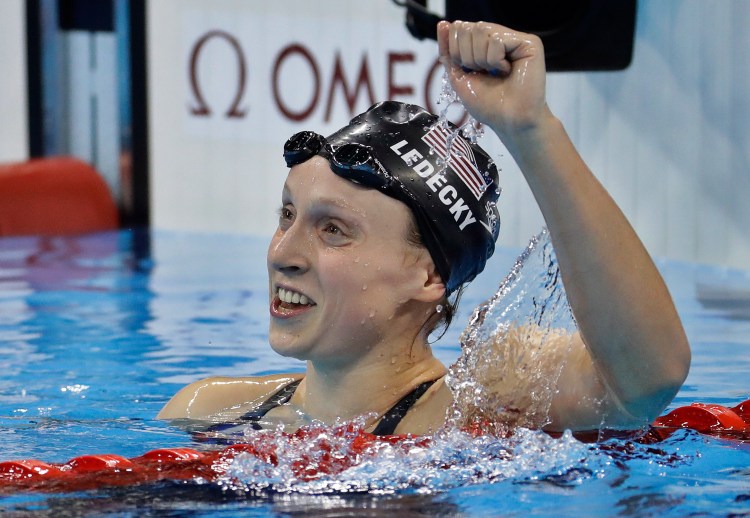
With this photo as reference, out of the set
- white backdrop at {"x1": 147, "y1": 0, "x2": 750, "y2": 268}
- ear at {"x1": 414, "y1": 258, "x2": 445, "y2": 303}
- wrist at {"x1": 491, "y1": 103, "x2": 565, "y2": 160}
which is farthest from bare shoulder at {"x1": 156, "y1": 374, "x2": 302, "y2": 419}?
white backdrop at {"x1": 147, "y1": 0, "x2": 750, "y2": 268}

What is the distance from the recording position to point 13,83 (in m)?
10.8

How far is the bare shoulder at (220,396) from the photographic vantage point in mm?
3332

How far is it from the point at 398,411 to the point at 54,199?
23.5 feet

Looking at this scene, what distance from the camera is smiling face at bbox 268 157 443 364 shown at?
9.18 feet

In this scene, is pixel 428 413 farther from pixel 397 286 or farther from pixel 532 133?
pixel 532 133

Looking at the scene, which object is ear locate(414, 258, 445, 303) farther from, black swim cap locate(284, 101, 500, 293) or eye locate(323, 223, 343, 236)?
eye locate(323, 223, 343, 236)

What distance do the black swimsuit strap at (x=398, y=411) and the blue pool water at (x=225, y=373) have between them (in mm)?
181

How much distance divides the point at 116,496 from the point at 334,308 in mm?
612

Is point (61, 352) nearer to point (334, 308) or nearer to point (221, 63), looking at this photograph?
point (334, 308)

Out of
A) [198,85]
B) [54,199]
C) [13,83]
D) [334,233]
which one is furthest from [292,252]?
[13,83]

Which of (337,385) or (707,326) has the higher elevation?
(337,385)

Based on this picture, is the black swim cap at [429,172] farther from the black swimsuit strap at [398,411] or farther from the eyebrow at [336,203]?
the black swimsuit strap at [398,411]

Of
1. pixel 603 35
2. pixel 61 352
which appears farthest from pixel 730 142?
pixel 61 352

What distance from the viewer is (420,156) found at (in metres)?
2.91
